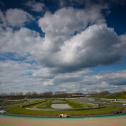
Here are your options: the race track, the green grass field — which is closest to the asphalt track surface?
the race track

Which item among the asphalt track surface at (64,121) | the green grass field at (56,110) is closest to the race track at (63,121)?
the asphalt track surface at (64,121)

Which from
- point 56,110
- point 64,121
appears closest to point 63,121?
point 64,121

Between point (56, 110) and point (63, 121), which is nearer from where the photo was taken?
point (63, 121)

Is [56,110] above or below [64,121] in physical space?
above

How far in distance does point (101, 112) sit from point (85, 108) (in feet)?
2.66

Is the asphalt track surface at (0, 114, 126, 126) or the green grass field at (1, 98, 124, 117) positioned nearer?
the asphalt track surface at (0, 114, 126, 126)

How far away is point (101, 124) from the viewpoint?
11188 mm

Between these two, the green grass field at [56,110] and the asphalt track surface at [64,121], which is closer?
the asphalt track surface at [64,121]

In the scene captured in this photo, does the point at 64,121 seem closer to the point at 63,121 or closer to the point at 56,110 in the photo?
the point at 63,121

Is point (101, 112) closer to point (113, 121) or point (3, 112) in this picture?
point (113, 121)

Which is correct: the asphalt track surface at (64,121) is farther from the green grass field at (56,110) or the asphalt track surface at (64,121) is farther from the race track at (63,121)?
the green grass field at (56,110)

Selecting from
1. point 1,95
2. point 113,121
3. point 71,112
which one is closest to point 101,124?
point 113,121

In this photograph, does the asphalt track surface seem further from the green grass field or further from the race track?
the green grass field

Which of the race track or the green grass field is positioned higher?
the green grass field
